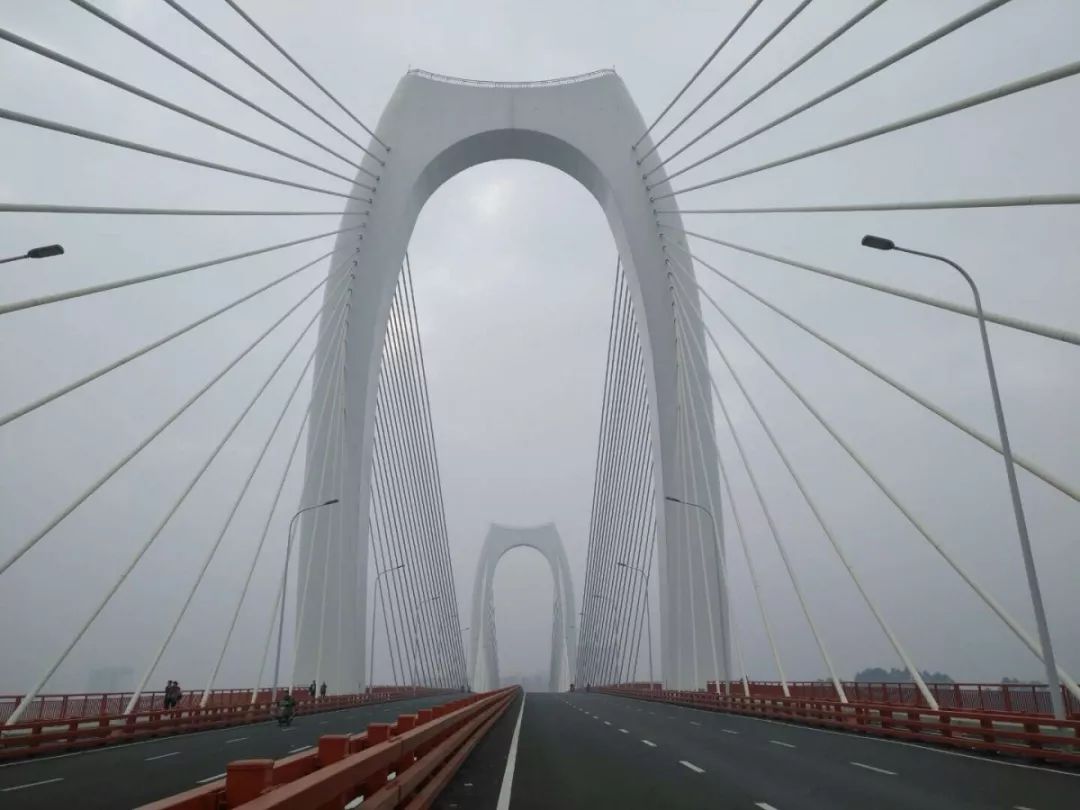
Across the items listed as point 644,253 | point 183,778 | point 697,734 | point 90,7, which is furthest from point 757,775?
point 644,253

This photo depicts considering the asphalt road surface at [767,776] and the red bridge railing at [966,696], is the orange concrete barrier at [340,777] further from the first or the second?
the red bridge railing at [966,696]

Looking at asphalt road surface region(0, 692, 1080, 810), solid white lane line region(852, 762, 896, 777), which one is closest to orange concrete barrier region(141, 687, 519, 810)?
asphalt road surface region(0, 692, 1080, 810)

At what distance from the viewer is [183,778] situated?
41.5ft

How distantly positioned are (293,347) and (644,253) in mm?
17201

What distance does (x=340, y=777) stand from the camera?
493cm

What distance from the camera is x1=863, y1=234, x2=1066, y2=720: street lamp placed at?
16.2m

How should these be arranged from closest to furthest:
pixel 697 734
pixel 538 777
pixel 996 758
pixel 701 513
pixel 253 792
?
pixel 253 792 → pixel 538 777 → pixel 996 758 → pixel 697 734 → pixel 701 513

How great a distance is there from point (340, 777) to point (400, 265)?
38567 mm

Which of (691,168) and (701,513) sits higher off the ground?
(691,168)

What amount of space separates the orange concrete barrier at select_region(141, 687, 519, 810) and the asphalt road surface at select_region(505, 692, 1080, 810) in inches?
45.4

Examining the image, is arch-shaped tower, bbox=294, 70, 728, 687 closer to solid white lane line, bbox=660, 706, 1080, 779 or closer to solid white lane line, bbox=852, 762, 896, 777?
solid white lane line, bbox=660, 706, 1080, 779

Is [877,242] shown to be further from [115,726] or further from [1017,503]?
[115,726]

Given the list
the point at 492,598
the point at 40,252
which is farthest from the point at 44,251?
the point at 492,598

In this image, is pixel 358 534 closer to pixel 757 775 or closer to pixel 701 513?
pixel 701 513
